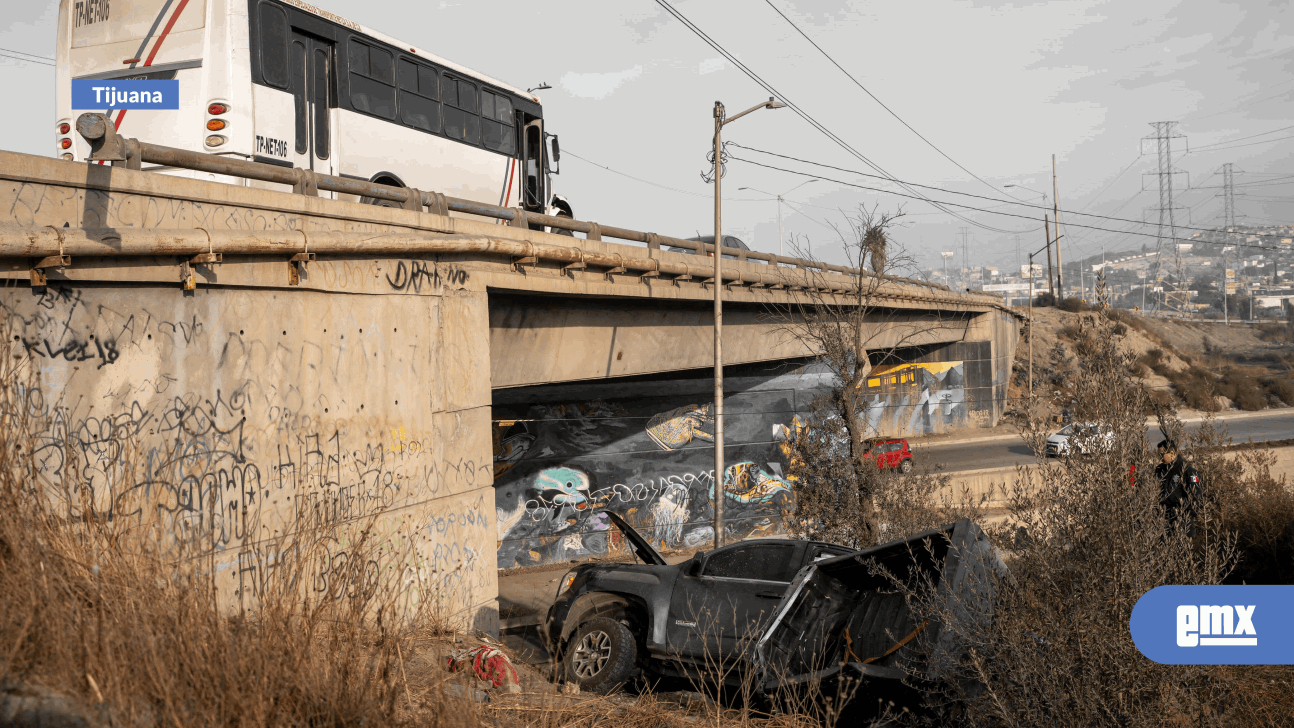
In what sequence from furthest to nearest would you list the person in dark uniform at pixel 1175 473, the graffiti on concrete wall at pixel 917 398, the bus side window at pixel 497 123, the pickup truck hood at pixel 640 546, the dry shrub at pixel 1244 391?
the dry shrub at pixel 1244 391, the graffiti on concrete wall at pixel 917 398, the bus side window at pixel 497 123, the person in dark uniform at pixel 1175 473, the pickup truck hood at pixel 640 546

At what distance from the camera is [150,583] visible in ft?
11.7

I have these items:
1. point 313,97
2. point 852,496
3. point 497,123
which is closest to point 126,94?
point 313,97

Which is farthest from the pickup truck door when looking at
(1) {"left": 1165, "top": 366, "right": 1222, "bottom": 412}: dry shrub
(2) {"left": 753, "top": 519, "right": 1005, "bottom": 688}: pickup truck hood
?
(1) {"left": 1165, "top": 366, "right": 1222, "bottom": 412}: dry shrub

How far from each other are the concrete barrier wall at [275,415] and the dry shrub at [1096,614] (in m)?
3.94

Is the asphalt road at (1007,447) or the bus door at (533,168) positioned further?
the asphalt road at (1007,447)

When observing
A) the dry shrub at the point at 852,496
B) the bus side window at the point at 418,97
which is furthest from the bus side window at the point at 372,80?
the dry shrub at the point at 852,496

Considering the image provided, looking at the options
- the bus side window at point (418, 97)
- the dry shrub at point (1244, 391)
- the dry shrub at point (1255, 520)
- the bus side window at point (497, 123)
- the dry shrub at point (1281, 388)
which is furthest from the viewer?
Result: the dry shrub at point (1281, 388)

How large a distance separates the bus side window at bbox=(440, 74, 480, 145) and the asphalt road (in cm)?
2052

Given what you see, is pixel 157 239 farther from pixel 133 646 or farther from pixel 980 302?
pixel 980 302

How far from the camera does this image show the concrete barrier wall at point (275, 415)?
5.69 meters

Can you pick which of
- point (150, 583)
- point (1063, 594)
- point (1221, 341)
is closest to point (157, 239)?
point (150, 583)

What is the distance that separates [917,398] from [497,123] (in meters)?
31.7

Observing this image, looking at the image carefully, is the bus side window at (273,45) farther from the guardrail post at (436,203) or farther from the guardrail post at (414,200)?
the guardrail post at (436,203)

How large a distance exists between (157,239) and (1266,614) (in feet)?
29.6
